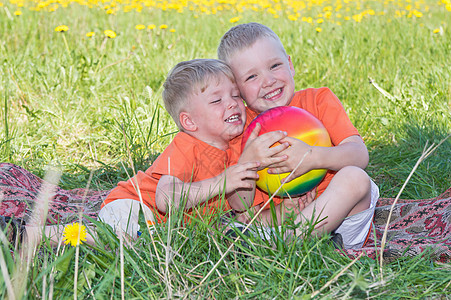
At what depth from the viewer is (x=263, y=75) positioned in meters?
2.74

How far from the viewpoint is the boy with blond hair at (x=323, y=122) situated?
2412 mm

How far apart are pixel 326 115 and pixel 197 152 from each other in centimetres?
70

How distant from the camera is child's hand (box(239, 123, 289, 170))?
238 centimetres

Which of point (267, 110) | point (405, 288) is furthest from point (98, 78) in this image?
point (405, 288)

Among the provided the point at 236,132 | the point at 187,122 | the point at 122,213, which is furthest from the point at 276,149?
the point at 122,213

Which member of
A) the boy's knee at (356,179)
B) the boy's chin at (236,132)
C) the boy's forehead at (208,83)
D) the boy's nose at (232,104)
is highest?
the boy's forehead at (208,83)

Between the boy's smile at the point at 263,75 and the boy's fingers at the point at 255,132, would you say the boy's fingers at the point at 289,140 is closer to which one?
the boy's fingers at the point at 255,132

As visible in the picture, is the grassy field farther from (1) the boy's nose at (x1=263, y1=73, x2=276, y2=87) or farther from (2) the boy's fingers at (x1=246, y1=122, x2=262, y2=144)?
(1) the boy's nose at (x1=263, y1=73, x2=276, y2=87)

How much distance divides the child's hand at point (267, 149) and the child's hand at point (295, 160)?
2cm

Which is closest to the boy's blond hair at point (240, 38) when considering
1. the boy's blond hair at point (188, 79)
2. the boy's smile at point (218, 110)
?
the boy's blond hair at point (188, 79)

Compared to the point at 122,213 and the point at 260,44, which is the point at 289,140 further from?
the point at 122,213

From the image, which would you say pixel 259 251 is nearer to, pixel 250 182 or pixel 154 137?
pixel 250 182

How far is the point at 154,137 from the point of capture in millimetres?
4047

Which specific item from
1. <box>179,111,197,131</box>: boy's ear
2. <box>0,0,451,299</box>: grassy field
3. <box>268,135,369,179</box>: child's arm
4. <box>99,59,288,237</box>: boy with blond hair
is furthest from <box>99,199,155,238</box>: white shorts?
<box>268,135,369,179</box>: child's arm
